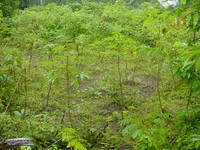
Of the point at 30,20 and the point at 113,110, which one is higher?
the point at 30,20

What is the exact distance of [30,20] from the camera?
7.20m

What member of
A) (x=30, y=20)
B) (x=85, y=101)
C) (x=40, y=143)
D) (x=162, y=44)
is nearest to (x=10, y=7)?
(x=30, y=20)

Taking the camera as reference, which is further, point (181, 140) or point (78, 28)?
point (78, 28)

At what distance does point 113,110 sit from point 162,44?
1.47 m

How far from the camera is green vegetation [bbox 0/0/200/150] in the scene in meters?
2.96

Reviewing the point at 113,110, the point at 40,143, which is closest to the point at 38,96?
the point at 113,110

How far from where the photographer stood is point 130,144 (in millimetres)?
3662

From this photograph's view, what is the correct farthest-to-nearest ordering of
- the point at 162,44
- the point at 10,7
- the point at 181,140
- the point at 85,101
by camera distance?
the point at 10,7 → the point at 85,101 → the point at 162,44 → the point at 181,140

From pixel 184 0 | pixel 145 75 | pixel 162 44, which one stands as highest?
pixel 184 0

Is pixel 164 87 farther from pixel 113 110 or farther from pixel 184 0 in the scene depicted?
pixel 184 0

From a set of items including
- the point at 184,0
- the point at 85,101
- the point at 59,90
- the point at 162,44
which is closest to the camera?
the point at 184,0

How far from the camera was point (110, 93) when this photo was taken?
5.45 m

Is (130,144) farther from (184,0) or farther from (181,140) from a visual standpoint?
(184,0)

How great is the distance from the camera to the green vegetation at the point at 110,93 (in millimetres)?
2961
